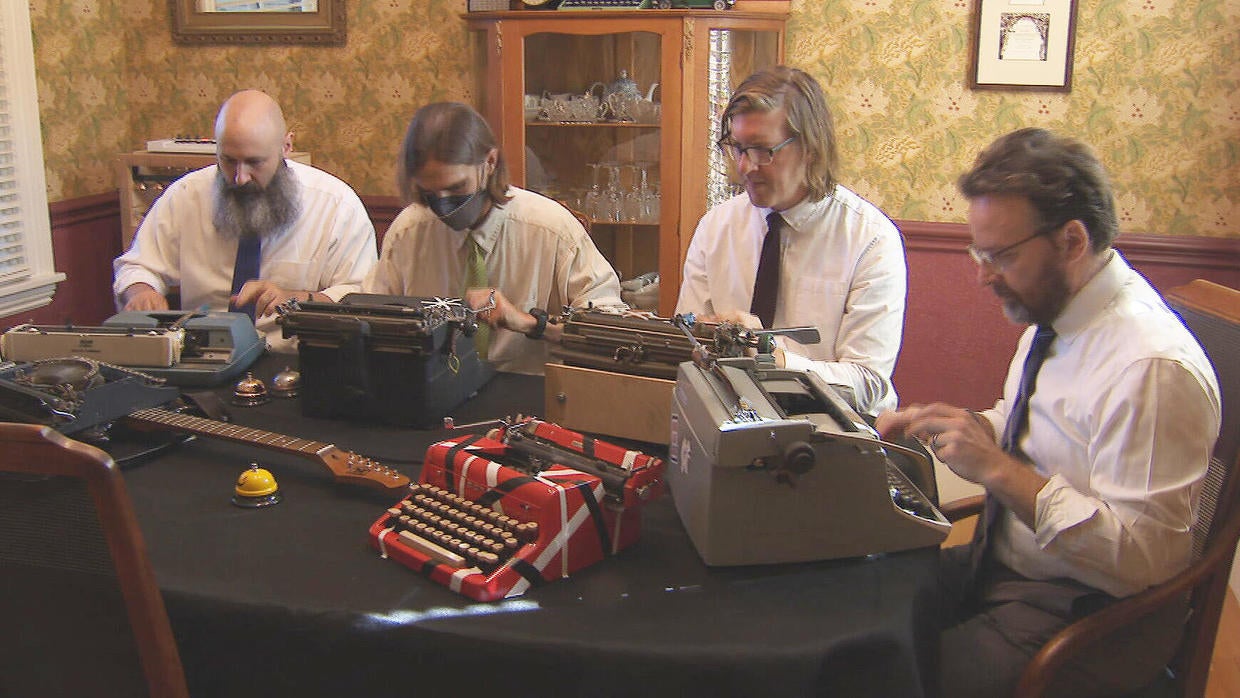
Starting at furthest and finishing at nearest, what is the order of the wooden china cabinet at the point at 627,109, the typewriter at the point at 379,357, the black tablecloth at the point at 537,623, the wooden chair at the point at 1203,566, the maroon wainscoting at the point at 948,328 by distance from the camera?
the maroon wainscoting at the point at 948,328 < the wooden china cabinet at the point at 627,109 < the typewriter at the point at 379,357 < the wooden chair at the point at 1203,566 < the black tablecloth at the point at 537,623

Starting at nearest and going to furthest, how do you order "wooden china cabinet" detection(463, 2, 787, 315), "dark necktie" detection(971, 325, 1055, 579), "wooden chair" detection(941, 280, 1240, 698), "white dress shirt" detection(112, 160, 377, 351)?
1. "wooden chair" detection(941, 280, 1240, 698)
2. "dark necktie" detection(971, 325, 1055, 579)
3. "white dress shirt" detection(112, 160, 377, 351)
4. "wooden china cabinet" detection(463, 2, 787, 315)

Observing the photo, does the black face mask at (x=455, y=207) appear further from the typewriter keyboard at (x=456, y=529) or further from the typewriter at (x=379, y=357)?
the typewriter keyboard at (x=456, y=529)

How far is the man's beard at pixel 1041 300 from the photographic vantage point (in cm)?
177

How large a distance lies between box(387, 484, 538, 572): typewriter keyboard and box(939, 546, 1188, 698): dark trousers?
→ 2.25ft

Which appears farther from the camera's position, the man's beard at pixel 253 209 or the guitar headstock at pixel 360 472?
the man's beard at pixel 253 209

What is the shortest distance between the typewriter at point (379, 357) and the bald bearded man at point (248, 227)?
3.08 feet

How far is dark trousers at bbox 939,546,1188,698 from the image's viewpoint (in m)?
1.70

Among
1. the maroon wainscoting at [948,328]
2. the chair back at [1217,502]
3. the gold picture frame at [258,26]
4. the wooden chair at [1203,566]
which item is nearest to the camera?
Result: the wooden chair at [1203,566]

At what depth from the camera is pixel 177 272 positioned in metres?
→ 3.27

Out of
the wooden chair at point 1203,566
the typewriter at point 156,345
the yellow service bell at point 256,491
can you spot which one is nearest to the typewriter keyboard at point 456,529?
the yellow service bell at point 256,491

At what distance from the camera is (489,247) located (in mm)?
2795

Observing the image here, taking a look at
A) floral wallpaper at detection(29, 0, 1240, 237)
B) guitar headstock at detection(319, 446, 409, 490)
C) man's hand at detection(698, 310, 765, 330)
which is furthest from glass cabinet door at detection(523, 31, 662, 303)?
guitar headstock at detection(319, 446, 409, 490)

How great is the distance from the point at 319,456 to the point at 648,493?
24.0 inches

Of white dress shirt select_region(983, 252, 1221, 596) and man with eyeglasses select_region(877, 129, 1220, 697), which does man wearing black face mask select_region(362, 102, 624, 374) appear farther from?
white dress shirt select_region(983, 252, 1221, 596)
